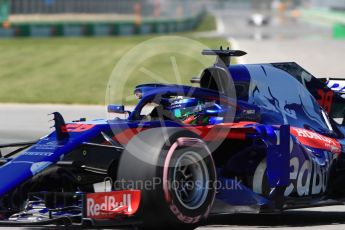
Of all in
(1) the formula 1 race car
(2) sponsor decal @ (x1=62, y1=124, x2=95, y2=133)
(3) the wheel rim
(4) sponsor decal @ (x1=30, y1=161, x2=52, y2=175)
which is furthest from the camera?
(2) sponsor decal @ (x1=62, y1=124, x2=95, y2=133)

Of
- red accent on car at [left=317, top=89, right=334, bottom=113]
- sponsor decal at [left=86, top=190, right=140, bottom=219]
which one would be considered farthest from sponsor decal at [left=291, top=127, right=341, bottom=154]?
sponsor decal at [left=86, top=190, right=140, bottom=219]

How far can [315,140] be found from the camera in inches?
344

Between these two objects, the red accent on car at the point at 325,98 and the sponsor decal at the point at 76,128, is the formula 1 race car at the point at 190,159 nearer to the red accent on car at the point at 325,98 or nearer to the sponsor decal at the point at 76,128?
the sponsor decal at the point at 76,128

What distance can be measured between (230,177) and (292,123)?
1022 millimetres

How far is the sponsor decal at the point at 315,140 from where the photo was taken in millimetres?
8562

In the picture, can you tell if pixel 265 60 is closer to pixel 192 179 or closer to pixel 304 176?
pixel 304 176

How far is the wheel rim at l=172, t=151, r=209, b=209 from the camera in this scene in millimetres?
7295

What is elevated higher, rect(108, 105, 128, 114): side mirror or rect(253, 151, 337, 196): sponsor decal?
rect(108, 105, 128, 114): side mirror

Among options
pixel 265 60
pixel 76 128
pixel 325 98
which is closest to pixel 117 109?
pixel 76 128

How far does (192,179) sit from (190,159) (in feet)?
0.57

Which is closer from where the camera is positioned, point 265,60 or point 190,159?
point 190,159

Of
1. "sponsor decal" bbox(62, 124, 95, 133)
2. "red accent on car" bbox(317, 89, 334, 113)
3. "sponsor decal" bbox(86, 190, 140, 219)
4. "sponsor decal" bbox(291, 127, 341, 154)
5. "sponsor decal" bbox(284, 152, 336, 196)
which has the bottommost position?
"sponsor decal" bbox(284, 152, 336, 196)

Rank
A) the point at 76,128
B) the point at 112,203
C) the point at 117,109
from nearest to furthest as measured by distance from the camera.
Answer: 1. the point at 112,203
2. the point at 76,128
3. the point at 117,109

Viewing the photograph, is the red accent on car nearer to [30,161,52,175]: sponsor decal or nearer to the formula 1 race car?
the formula 1 race car
